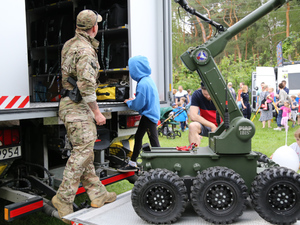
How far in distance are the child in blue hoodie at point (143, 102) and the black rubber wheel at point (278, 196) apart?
5.73 feet

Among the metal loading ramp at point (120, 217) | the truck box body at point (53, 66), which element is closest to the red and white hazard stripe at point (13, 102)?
the truck box body at point (53, 66)

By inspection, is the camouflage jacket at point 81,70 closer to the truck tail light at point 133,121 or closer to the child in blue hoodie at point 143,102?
the child in blue hoodie at point 143,102

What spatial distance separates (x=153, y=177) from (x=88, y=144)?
0.79 metres

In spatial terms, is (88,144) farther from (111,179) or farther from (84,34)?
(84,34)

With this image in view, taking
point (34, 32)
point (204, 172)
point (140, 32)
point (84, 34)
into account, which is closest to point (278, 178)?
point (204, 172)

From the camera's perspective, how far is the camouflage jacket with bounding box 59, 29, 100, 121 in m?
2.81

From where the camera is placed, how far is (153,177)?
8.30 feet

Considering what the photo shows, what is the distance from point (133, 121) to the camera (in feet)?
13.7

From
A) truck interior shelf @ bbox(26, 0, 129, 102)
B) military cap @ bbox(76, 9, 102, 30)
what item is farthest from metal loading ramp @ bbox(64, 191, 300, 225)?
truck interior shelf @ bbox(26, 0, 129, 102)

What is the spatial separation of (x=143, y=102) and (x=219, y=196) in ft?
5.61

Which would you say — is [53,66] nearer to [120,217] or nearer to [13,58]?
[13,58]

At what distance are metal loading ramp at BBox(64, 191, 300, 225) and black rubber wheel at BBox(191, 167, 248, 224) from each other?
96mm

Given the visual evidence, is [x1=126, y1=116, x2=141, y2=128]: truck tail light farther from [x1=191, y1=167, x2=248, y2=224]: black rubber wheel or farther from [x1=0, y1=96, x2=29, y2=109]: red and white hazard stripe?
[x1=191, y1=167, x2=248, y2=224]: black rubber wheel

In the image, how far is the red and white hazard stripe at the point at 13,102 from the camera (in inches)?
105
